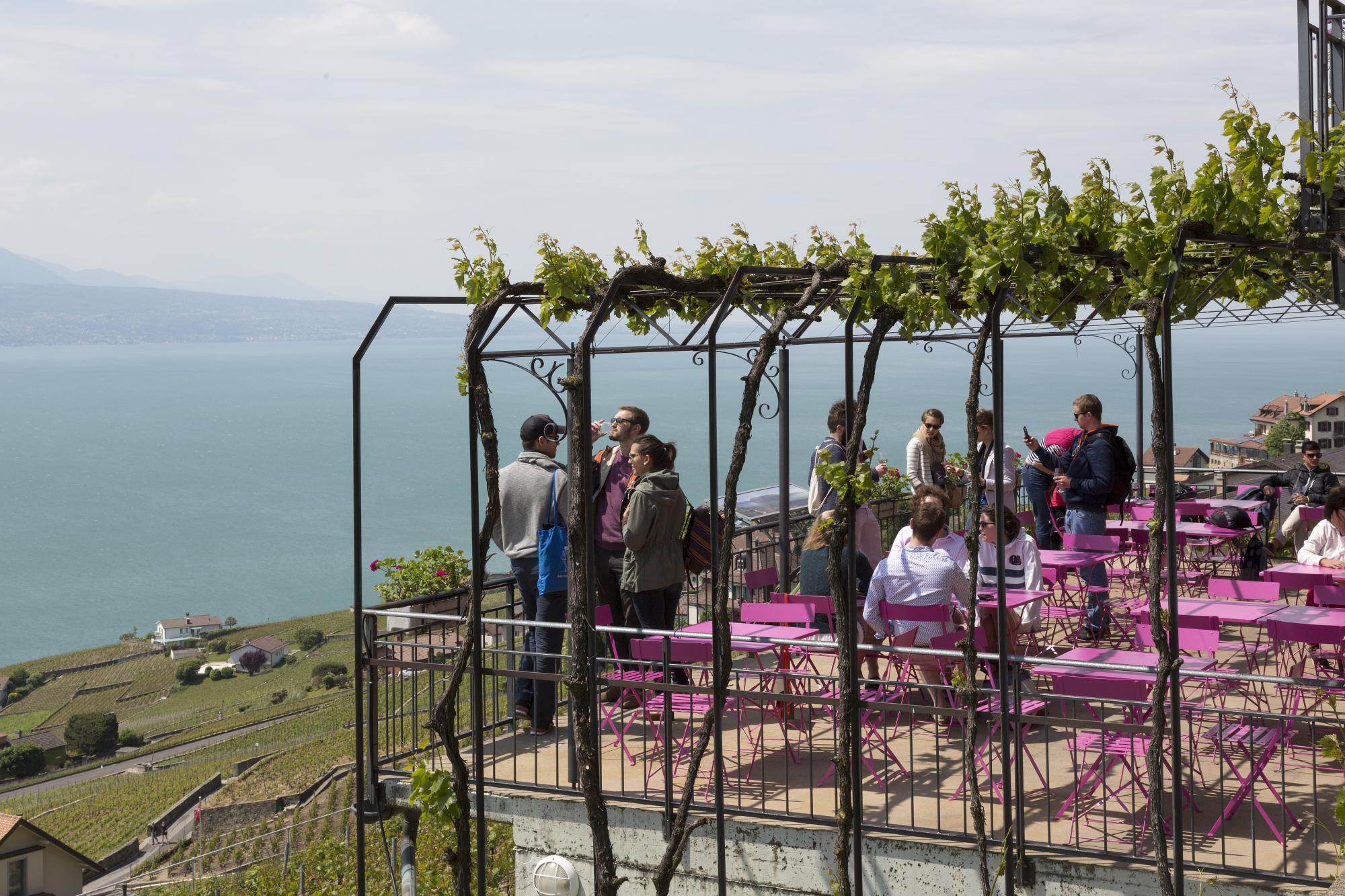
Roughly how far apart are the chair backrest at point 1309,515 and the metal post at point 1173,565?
673 centimetres

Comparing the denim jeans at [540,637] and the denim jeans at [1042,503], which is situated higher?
the denim jeans at [1042,503]

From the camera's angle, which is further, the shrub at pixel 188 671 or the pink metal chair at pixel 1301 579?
the shrub at pixel 188 671

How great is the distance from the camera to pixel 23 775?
108125 mm

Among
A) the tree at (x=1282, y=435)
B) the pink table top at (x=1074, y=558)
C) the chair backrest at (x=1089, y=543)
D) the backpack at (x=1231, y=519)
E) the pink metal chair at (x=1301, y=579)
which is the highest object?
the tree at (x=1282, y=435)

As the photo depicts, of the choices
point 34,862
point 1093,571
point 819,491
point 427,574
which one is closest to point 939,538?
point 819,491

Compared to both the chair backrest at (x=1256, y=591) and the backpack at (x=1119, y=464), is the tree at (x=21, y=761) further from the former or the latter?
the chair backrest at (x=1256, y=591)

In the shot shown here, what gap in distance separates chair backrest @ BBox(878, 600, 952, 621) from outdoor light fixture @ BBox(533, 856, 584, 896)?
235 centimetres

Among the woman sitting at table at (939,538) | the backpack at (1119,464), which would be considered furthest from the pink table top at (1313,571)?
the woman sitting at table at (939,538)

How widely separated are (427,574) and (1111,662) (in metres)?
6.07

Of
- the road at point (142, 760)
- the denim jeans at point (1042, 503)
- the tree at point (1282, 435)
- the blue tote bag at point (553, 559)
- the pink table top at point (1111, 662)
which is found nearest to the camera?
the pink table top at point (1111, 662)

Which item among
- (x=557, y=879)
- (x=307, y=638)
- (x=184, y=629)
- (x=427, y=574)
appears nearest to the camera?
(x=557, y=879)

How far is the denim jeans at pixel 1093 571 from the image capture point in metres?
10.2

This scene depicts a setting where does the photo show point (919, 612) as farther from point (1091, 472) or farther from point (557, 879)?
point (1091, 472)

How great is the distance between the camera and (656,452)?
791 centimetres
